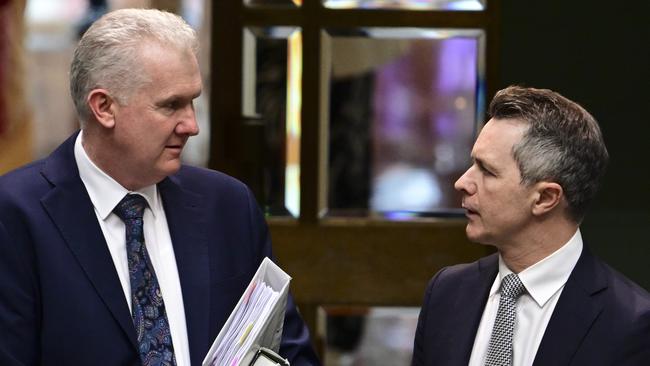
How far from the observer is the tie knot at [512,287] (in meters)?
2.70

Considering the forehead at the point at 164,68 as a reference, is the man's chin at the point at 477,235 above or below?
below

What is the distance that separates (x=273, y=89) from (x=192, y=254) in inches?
58.2

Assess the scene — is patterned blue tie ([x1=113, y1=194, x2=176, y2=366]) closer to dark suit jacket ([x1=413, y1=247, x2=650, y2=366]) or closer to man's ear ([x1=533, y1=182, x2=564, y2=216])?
dark suit jacket ([x1=413, y1=247, x2=650, y2=366])

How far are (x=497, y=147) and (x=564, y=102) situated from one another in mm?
172

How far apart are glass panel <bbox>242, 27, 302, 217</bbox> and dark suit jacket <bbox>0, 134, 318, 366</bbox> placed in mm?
1346

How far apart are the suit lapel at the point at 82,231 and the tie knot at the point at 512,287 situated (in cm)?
80

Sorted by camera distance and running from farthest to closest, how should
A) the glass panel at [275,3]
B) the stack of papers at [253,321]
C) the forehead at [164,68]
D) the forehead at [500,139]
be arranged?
the glass panel at [275,3]
the forehead at [500,139]
the forehead at [164,68]
the stack of papers at [253,321]

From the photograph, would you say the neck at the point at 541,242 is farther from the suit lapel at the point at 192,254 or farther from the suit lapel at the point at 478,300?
the suit lapel at the point at 192,254

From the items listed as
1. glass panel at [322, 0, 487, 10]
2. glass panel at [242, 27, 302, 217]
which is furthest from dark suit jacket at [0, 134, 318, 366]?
glass panel at [322, 0, 487, 10]

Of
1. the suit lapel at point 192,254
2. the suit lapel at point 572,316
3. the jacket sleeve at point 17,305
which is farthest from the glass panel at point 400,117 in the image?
the jacket sleeve at point 17,305

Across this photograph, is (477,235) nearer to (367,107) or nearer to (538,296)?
(538,296)

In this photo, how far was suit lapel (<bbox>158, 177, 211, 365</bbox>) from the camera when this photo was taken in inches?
104

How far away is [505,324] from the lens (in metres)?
2.68

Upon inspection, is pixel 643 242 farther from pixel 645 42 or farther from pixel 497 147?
pixel 497 147
